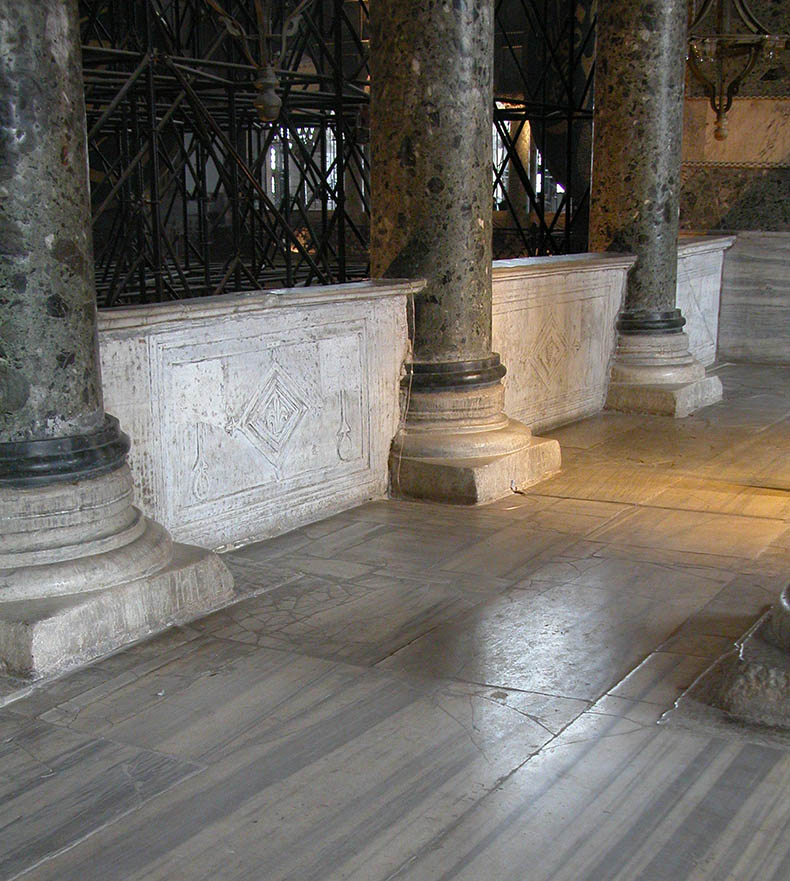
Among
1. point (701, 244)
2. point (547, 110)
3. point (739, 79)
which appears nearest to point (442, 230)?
point (701, 244)

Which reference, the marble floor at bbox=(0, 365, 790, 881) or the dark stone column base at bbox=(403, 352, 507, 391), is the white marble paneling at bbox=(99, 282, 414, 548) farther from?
the marble floor at bbox=(0, 365, 790, 881)

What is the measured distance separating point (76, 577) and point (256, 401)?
1357 millimetres

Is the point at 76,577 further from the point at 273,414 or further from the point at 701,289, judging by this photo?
the point at 701,289

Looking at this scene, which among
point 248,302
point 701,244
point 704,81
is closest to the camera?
point 248,302

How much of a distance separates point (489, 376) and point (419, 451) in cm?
50

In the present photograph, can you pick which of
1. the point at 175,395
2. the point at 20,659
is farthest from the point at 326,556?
the point at 20,659

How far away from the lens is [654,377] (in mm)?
7477

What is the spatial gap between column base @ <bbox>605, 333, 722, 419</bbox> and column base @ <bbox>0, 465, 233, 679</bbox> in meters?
4.26

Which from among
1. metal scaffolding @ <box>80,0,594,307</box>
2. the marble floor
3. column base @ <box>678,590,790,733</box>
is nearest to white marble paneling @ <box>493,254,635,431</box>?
metal scaffolding @ <box>80,0,594,307</box>

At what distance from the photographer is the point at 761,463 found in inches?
239

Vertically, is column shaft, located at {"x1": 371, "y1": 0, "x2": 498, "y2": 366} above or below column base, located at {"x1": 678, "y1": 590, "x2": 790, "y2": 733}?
above

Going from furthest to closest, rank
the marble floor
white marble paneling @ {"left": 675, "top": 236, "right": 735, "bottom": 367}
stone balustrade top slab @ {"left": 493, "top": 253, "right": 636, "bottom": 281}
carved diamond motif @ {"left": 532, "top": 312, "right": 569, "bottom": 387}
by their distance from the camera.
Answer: white marble paneling @ {"left": 675, "top": 236, "right": 735, "bottom": 367} < carved diamond motif @ {"left": 532, "top": 312, "right": 569, "bottom": 387} < stone balustrade top slab @ {"left": 493, "top": 253, "right": 636, "bottom": 281} < the marble floor

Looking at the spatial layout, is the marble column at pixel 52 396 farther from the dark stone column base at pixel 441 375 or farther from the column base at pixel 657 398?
the column base at pixel 657 398

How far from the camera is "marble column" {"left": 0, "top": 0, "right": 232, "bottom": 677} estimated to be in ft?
10.8
